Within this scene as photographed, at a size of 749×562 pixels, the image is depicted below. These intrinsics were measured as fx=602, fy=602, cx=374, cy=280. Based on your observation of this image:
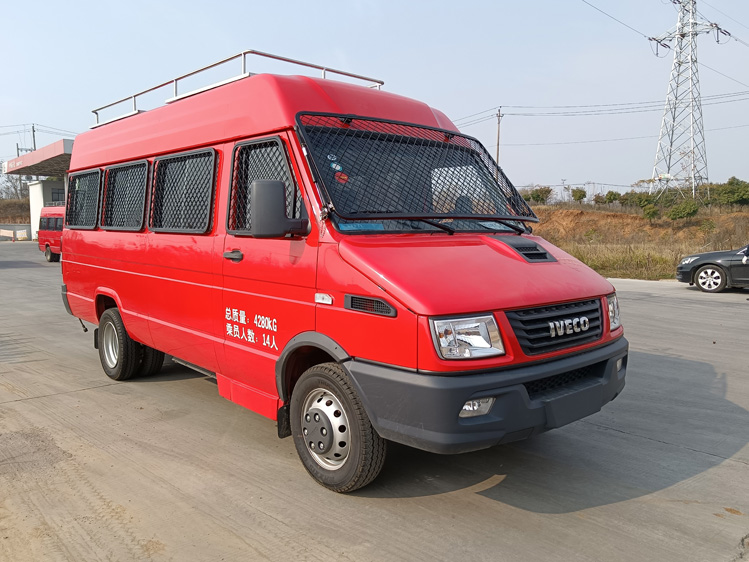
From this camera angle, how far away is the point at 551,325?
3.53 m

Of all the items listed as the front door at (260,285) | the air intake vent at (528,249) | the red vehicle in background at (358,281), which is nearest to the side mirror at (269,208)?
the red vehicle in background at (358,281)

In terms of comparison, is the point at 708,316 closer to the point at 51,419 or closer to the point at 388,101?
the point at 388,101

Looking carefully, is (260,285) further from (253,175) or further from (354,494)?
(354,494)

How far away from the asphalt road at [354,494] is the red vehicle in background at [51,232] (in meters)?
23.8

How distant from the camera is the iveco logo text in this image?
140 inches

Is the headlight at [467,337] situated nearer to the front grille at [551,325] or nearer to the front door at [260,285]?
the front grille at [551,325]

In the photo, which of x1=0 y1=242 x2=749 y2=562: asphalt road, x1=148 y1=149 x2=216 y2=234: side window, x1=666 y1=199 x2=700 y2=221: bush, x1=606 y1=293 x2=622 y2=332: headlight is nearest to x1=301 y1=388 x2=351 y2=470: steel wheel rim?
x1=0 y1=242 x2=749 y2=562: asphalt road

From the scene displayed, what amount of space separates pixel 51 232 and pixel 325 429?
2865cm

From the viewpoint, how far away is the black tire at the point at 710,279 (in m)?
14.1

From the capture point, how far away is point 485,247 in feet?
12.9

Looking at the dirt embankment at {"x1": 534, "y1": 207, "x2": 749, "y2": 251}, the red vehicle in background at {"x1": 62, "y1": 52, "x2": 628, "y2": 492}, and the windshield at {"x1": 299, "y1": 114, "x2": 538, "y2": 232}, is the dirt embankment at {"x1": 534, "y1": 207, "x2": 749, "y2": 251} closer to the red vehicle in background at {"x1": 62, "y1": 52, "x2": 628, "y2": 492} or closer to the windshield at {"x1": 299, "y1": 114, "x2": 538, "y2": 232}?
the windshield at {"x1": 299, "y1": 114, "x2": 538, "y2": 232}

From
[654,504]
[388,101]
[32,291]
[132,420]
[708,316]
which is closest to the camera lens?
[654,504]

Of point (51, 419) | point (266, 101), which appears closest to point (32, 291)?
point (51, 419)

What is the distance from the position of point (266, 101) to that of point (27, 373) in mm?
4819
